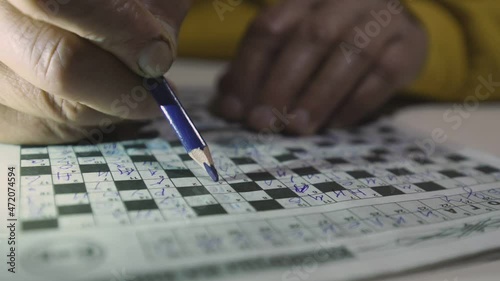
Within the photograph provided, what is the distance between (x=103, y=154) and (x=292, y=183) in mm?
231

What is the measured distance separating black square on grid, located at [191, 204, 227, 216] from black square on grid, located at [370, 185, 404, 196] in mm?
181

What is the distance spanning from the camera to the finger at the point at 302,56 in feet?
2.61

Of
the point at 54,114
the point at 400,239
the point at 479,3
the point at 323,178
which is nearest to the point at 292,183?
the point at 323,178

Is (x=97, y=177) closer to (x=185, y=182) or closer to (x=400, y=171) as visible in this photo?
(x=185, y=182)

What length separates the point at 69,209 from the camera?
0.43 m

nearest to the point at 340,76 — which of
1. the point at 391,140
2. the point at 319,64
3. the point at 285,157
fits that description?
the point at 319,64

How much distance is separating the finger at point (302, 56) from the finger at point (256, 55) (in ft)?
0.08

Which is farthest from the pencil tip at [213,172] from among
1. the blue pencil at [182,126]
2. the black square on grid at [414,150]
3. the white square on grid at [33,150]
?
the black square on grid at [414,150]

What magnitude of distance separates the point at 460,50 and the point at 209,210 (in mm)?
860

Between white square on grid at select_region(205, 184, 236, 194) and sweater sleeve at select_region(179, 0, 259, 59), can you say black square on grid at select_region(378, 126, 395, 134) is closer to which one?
white square on grid at select_region(205, 184, 236, 194)

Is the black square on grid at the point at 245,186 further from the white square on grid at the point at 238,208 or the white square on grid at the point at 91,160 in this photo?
the white square on grid at the point at 91,160

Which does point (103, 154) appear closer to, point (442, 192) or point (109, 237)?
point (109, 237)

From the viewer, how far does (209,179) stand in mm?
526

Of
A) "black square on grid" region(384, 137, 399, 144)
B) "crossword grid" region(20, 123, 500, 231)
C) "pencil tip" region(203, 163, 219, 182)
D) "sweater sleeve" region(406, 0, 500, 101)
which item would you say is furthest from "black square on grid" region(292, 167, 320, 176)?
"sweater sleeve" region(406, 0, 500, 101)
